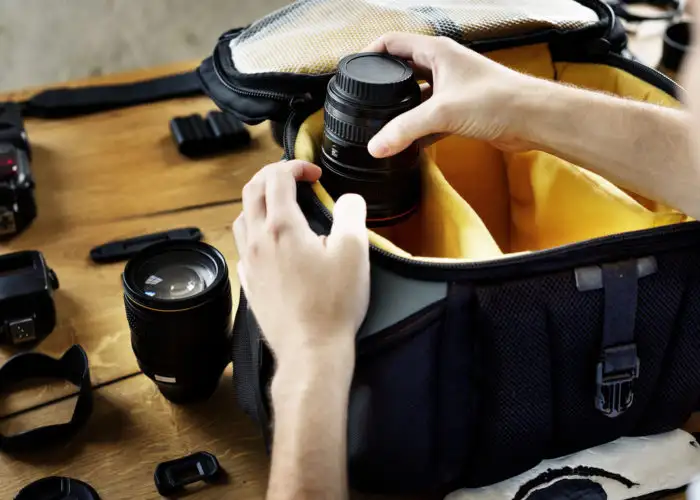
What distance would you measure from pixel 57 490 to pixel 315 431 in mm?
228

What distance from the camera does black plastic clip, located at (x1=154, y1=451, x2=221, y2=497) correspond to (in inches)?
25.5

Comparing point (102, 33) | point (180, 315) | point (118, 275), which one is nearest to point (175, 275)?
point (180, 315)

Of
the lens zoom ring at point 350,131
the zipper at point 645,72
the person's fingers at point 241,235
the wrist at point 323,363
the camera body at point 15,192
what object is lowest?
the camera body at point 15,192

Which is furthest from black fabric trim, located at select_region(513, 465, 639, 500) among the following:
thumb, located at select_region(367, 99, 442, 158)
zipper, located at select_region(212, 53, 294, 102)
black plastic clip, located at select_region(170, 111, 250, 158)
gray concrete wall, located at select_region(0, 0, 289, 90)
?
gray concrete wall, located at select_region(0, 0, 289, 90)

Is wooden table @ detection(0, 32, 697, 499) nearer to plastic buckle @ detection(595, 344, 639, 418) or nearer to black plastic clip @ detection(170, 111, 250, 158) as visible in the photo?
black plastic clip @ detection(170, 111, 250, 158)

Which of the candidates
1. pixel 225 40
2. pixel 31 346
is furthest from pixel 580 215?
pixel 31 346

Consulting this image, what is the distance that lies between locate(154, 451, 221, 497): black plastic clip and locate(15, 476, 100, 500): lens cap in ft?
0.17

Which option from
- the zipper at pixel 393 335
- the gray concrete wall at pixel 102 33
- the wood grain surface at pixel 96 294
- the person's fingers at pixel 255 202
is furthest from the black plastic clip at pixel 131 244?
the gray concrete wall at pixel 102 33

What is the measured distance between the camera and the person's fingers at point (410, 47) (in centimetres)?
70

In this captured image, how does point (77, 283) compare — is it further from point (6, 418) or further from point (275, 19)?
point (275, 19)

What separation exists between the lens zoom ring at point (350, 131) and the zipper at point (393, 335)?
156 mm

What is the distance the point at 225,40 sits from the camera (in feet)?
2.80

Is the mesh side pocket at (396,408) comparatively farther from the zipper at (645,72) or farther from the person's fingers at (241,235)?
the zipper at (645,72)

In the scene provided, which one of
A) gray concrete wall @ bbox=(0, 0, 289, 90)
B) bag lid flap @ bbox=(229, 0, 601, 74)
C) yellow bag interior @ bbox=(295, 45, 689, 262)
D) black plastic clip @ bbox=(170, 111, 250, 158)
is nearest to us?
yellow bag interior @ bbox=(295, 45, 689, 262)
